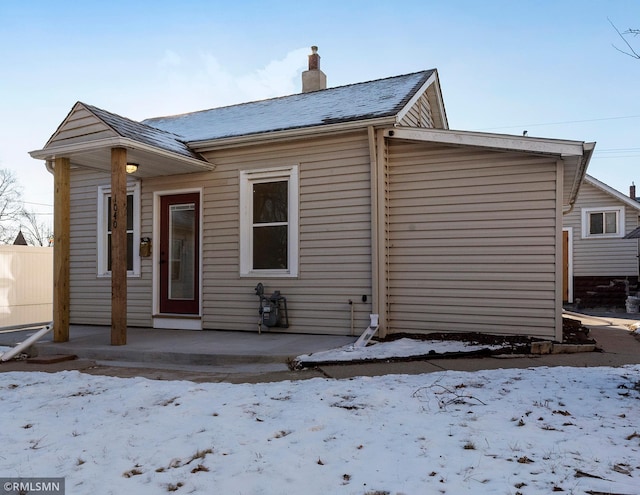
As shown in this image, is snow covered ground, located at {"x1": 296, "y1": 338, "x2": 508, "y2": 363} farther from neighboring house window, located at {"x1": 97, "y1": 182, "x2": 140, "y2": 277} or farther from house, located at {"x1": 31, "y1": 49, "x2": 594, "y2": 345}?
neighboring house window, located at {"x1": 97, "y1": 182, "x2": 140, "y2": 277}

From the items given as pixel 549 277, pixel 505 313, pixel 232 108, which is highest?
pixel 232 108

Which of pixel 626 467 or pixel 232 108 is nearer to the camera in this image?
pixel 626 467

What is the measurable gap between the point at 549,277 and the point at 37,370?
616 cm

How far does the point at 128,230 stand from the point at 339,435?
6.38 m

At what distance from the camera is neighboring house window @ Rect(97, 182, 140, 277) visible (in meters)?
7.84

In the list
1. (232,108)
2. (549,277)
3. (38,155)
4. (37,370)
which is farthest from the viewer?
(232,108)

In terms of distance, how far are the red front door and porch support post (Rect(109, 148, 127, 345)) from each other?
1.71 meters

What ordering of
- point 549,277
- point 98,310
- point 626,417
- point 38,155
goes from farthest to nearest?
point 98,310
point 38,155
point 549,277
point 626,417

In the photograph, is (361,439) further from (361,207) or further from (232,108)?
(232,108)

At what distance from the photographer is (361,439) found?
2.78m

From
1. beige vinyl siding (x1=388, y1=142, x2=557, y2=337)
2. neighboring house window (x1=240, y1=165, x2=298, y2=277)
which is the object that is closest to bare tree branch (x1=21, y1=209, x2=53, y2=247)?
neighboring house window (x1=240, y1=165, x2=298, y2=277)

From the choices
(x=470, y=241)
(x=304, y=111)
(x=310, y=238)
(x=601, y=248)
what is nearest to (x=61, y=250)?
(x=310, y=238)

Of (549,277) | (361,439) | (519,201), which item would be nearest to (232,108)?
(519,201)

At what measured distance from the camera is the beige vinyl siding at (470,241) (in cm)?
570
